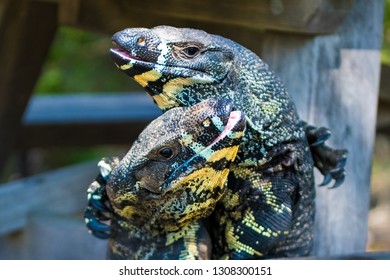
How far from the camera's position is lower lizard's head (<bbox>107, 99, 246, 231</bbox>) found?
3035 millimetres

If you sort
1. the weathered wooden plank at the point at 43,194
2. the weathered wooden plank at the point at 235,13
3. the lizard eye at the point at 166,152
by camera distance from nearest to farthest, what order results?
the lizard eye at the point at 166,152 → the weathered wooden plank at the point at 235,13 → the weathered wooden plank at the point at 43,194

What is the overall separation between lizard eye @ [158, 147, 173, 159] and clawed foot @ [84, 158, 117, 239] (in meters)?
0.43

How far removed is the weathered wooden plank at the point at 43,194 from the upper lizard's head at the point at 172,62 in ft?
9.04

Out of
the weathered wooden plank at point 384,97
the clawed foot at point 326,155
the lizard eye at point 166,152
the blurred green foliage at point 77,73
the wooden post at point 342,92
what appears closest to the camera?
the lizard eye at point 166,152

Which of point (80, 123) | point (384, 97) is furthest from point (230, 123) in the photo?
point (80, 123)

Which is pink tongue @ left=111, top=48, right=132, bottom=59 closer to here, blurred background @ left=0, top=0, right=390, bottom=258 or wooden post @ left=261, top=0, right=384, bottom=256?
wooden post @ left=261, top=0, right=384, bottom=256

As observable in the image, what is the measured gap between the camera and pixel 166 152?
3129 mm

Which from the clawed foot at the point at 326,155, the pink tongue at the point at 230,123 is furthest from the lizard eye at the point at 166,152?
the clawed foot at the point at 326,155

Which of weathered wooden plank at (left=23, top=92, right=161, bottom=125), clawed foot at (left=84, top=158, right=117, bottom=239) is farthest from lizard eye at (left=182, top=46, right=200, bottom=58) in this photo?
weathered wooden plank at (left=23, top=92, right=161, bottom=125)

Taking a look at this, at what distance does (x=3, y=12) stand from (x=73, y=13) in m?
0.44

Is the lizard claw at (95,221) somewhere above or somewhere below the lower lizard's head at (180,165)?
below

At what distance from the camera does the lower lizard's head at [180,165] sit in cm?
304

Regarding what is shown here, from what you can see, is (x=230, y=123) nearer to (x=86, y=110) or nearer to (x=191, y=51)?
(x=191, y=51)

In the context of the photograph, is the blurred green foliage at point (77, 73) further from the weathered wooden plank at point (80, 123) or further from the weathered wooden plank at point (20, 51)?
the weathered wooden plank at point (20, 51)
